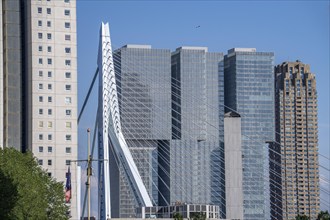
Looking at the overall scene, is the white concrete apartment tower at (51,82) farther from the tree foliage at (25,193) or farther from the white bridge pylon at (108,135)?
the tree foliage at (25,193)

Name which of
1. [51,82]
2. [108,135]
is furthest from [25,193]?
[108,135]

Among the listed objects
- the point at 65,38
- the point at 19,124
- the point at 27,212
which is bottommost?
the point at 27,212

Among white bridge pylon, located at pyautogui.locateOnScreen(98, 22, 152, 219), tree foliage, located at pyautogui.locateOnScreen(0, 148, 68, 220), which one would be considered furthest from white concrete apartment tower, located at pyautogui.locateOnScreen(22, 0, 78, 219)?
tree foliage, located at pyautogui.locateOnScreen(0, 148, 68, 220)

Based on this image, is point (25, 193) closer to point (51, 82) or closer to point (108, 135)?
point (51, 82)

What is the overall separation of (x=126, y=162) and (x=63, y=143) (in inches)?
252

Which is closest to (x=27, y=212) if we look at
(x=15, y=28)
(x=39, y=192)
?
(x=39, y=192)

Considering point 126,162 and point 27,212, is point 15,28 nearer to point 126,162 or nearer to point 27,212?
point 126,162

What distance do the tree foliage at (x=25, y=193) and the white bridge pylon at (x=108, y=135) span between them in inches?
678

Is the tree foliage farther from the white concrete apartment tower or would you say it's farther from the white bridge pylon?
the white concrete apartment tower

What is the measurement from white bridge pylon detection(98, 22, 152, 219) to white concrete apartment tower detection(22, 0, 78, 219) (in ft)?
9.15

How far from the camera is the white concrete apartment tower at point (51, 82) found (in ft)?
359

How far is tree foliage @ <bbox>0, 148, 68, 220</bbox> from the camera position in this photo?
7931 cm

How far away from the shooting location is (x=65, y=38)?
112 metres

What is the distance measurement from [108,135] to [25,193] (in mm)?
31731
